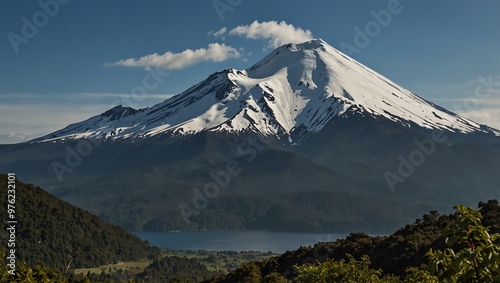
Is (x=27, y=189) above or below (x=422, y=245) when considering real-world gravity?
above

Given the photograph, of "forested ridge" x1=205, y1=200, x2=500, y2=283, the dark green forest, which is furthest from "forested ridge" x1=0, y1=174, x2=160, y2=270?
"forested ridge" x1=205, y1=200, x2=500, y2=283

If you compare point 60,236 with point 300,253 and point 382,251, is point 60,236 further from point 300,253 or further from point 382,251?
point 382,251

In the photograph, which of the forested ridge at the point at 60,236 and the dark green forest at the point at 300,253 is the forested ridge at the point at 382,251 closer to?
the dark green forest at the point at 300,253

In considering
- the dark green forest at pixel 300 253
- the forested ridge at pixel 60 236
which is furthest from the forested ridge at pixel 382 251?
the forested ridge at pixel 60 236

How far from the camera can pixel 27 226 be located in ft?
507

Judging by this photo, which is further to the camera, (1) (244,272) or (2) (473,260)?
(1) (244,272)

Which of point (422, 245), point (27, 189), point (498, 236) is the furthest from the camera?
point (27, 189)

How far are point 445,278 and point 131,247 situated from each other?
7044 inches

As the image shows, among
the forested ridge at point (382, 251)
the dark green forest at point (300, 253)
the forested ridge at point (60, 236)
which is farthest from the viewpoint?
the forested ridge at point (60, 236)

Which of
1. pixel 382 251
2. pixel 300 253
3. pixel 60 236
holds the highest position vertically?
pixel 60 236

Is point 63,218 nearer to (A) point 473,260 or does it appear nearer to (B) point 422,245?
(B) point 422,245

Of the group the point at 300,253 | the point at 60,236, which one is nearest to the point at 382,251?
the point at 300,253

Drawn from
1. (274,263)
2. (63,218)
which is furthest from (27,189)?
(274,263)

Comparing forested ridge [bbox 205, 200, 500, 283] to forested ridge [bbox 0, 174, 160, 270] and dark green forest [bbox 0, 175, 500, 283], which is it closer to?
dark green forest [bbox 0, 175, 500, 283]
